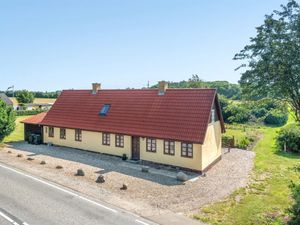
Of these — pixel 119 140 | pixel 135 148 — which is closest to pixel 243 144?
pixel 135 148

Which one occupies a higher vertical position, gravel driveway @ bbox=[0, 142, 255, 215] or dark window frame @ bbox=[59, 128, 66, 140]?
dark window frame @ bbox=[59, 128, 66, 140]

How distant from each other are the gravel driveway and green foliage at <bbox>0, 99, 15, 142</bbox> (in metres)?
5.32

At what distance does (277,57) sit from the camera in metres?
14.9

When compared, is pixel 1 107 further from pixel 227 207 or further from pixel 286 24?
pixel 286 24

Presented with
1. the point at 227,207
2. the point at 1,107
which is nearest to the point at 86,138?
the point at 1,107

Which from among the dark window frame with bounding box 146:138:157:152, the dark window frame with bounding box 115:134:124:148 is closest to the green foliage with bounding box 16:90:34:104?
the dark window frame with bounding box 115:134:124:148

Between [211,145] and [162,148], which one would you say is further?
[211,145]

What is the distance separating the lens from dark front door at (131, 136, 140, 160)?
75.8ft

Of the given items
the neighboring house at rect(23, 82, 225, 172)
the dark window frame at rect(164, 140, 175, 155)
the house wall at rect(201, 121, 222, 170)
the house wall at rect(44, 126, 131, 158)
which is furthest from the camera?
the house wall at rect(44, 126, 131, 158)

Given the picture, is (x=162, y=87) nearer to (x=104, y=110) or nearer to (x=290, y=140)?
(x=104, y=110)

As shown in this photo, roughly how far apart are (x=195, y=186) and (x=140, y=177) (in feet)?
12.6

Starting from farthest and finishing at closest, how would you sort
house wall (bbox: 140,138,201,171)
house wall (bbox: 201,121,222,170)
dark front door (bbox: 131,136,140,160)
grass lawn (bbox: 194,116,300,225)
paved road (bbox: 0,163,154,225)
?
dark front door (bbox: 131,136,140,160) < house wall (bbox: 201,121,222,170) < house wall (bbox: 140,138,201,171) < grass lawn (bbox: 194,116,300,225) < paved road (bbox: 0,163,154,225)

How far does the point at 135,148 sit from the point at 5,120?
655 inches

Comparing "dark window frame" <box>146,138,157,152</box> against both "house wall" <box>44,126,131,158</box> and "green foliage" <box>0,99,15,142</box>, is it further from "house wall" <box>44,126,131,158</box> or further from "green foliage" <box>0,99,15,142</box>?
"green foliage" <box>0,99,15,142</box>
